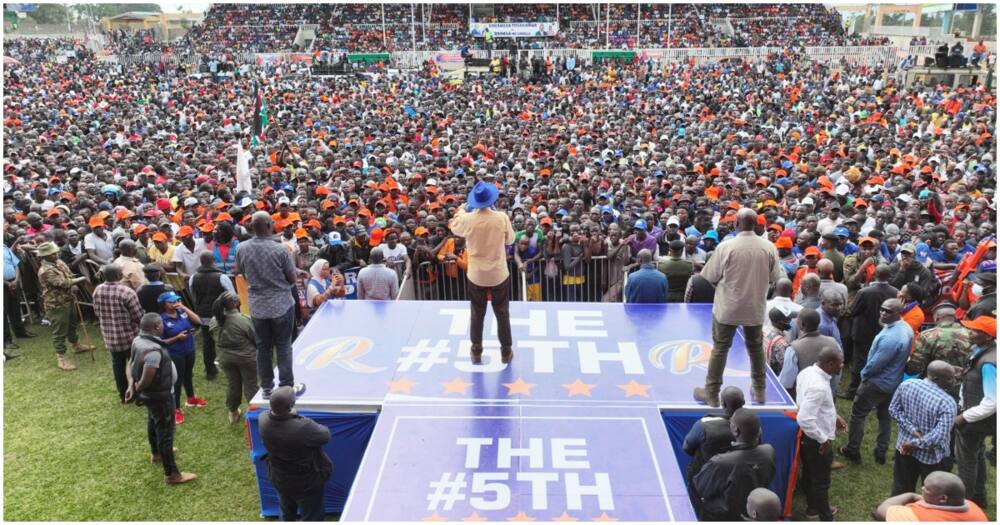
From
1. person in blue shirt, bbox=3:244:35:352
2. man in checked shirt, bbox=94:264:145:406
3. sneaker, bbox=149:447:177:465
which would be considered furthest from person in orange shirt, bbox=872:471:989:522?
person in blue shirt, bbox=3:244:35:352

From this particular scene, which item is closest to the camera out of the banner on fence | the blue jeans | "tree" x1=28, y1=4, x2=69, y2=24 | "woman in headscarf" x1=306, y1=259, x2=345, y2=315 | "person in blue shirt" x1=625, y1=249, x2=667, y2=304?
the blue jeans

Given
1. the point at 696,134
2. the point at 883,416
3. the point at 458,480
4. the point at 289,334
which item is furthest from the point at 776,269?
the point at 696,134

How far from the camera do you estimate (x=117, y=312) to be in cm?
621

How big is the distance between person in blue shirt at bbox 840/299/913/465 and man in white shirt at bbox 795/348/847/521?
0.61 metres

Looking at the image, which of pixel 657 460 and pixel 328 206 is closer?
pixel 657 460

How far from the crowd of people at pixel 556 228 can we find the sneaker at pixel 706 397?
0.03 metres

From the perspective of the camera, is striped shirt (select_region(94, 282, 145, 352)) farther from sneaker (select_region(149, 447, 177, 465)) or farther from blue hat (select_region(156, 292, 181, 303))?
sneaker (select_region(149, 447, 177, 465))

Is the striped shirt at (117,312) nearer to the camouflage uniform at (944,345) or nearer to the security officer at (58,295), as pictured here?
the security officer at (58,295)

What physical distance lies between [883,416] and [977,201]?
497 cm

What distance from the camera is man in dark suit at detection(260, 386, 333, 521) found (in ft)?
14.2

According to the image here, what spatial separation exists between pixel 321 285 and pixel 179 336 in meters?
1.71

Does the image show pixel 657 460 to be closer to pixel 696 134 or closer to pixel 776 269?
pixel 776 269

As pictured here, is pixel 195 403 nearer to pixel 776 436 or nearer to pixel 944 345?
pixel 776 436

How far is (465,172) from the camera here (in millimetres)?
12867
